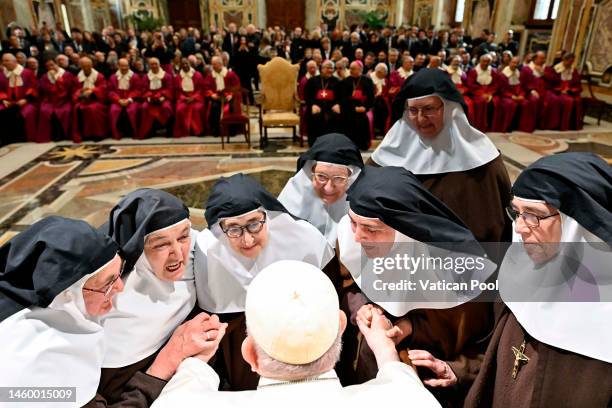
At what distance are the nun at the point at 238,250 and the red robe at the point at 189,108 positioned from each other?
6947 millimetres

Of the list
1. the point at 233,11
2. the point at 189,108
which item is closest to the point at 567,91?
the point at 189,108

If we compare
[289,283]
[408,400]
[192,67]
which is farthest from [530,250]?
[192,67]

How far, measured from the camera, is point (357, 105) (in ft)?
25.2

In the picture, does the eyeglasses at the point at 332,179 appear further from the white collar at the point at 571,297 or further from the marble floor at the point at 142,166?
the marble floor at the point at 142,166

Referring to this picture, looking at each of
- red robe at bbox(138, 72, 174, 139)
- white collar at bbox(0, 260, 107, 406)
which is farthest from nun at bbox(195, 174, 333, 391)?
red robe at bbox(138, 72, 174, 139)

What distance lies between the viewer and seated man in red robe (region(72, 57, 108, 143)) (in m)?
8.14

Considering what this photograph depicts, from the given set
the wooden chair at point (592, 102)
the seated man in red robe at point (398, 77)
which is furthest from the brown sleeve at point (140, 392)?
the wooden chair at point (592, 102)

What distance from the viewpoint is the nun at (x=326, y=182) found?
246 cm

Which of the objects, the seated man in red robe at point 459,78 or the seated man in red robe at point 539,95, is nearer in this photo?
the seated man in red robe at point 459,78

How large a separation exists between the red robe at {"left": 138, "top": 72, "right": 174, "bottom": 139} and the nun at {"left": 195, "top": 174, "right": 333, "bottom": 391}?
7070 millimetres

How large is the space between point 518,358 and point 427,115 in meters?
1.65

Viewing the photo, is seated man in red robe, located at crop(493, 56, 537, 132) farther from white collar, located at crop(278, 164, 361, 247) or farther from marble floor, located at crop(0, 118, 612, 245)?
white collar, located at crop(278, 164, 361, 247)

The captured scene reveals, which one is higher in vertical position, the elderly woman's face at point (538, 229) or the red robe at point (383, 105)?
the elderly woman's face at point (538, 229)

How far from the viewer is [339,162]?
243cm
